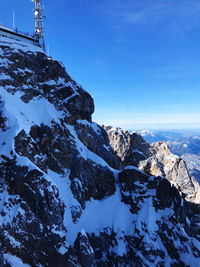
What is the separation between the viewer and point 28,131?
1235 inches

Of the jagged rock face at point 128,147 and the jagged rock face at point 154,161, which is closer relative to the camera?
the jagged rock face at point 154,161

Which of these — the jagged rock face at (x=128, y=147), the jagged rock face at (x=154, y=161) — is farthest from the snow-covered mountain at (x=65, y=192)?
the jagged rock face at (x=128, y=147)

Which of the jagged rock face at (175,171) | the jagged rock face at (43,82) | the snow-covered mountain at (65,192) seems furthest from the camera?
the jagged rock face at (175,171)

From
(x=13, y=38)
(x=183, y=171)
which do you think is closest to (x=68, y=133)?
(x=13, y=38)

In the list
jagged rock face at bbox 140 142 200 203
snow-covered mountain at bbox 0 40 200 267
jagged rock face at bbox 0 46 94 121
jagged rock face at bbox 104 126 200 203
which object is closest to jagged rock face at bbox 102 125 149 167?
jagged rock face at bbox 104 126 200 203

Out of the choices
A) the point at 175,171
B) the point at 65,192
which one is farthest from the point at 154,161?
the point at 65,192

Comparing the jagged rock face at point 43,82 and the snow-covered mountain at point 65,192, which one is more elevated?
the jagged rock face at point 43,82

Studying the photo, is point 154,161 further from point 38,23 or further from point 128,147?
point 38,23

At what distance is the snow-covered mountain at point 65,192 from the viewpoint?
77.2 feet

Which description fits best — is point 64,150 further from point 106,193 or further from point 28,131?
point 106,193

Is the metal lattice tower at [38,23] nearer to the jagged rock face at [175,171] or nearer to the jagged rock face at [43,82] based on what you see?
the jagged rock face at [43,82]

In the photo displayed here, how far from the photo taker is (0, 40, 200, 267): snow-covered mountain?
2352cm

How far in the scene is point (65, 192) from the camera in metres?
33.6

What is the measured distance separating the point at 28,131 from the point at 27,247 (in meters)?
19.1
